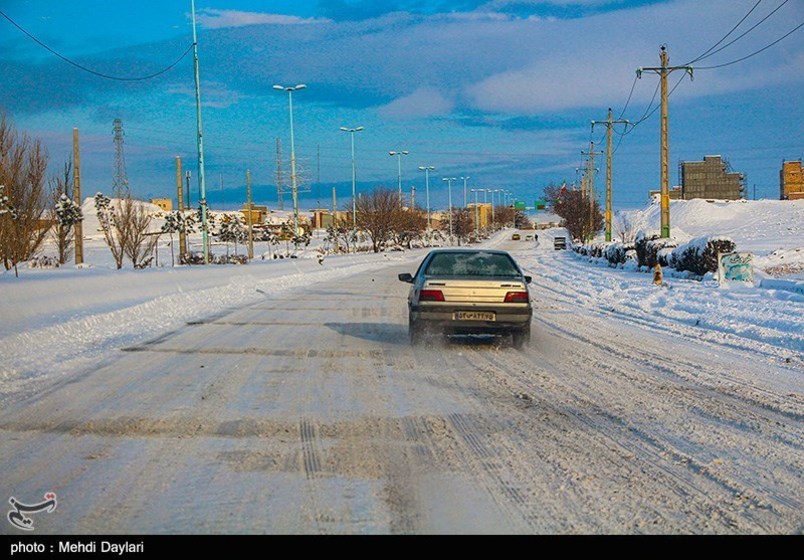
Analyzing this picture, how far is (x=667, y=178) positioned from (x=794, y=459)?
2990 cm

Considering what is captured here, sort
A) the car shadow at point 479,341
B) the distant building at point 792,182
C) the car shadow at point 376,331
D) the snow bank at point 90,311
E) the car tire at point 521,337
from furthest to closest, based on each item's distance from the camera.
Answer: the distant building at point 792,182, the car shadow at point 376,331, the car shadow at point 479,341, the car tire at point 521,337, the snow bank at point 90,311

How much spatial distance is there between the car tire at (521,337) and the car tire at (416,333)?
1419 millimetres

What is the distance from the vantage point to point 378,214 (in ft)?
258

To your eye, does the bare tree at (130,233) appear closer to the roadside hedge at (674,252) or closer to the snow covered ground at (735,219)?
the roadside hedge at (674,252)

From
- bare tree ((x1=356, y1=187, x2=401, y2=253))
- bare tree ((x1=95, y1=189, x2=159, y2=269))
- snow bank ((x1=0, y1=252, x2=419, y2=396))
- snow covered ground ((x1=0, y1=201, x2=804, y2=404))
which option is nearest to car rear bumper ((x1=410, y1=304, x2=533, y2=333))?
snow covered ground ((x1=0, y1=201, x2=804, y2=404))

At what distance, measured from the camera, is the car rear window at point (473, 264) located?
1285 centimetres

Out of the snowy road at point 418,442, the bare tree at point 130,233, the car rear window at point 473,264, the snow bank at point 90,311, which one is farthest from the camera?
the bare tree at point 130,233

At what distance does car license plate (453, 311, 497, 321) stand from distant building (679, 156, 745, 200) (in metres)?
144

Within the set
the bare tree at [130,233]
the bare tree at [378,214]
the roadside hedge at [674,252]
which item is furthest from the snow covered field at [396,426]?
the bare tree at [378,214]

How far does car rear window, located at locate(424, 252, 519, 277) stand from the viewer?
1285 cm

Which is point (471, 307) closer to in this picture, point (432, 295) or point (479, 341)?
point (432, 295)

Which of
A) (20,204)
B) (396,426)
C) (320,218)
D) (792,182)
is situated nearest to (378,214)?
(20,204)

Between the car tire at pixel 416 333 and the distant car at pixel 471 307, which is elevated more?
the distant car at pixel 471 307
